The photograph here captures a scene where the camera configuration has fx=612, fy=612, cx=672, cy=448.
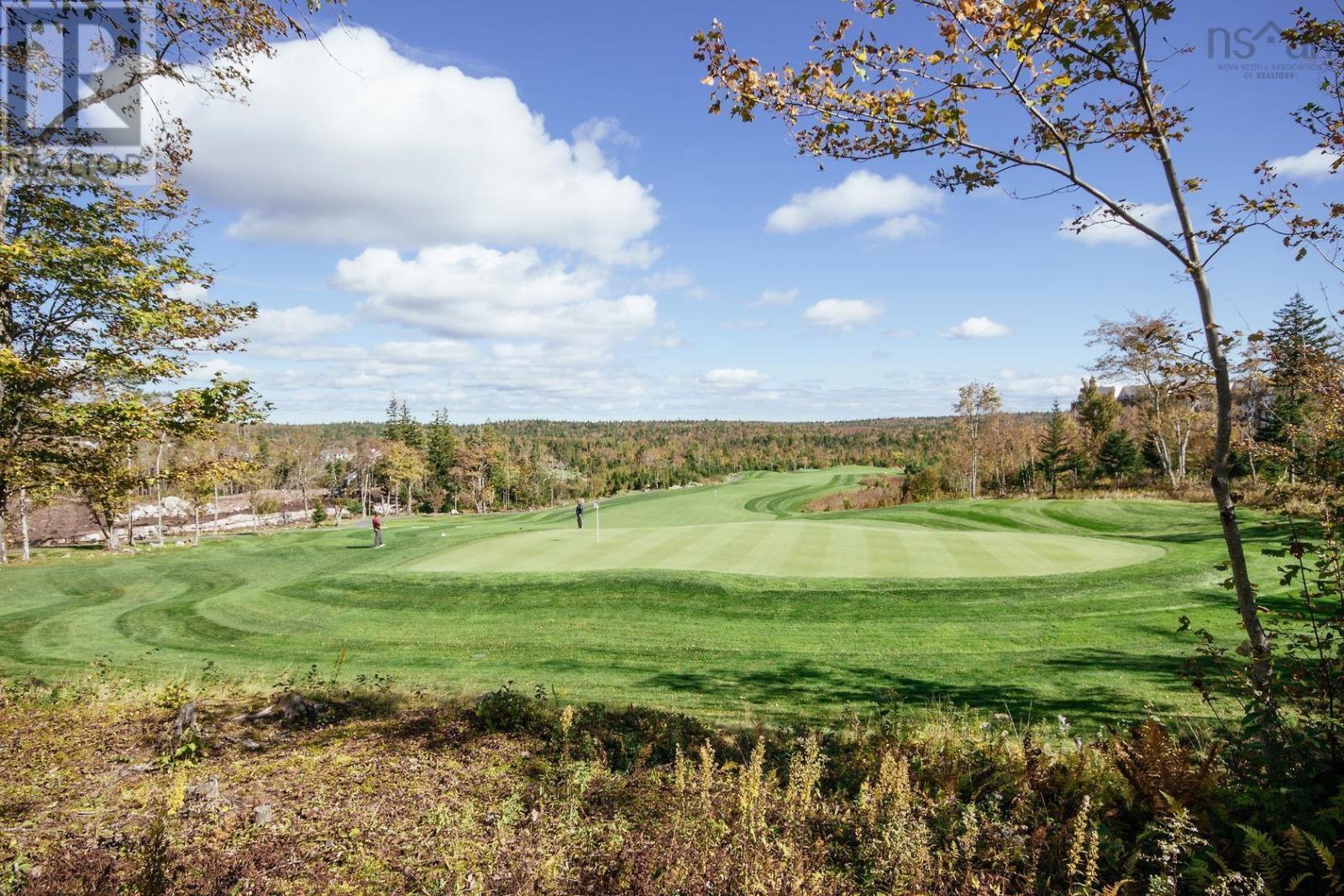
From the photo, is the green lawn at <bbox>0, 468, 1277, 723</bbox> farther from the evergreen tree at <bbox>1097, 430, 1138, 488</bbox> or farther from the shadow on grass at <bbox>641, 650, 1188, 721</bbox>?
the evergreen tree at <bbox>1097, 430, 1138, 488</bbox>

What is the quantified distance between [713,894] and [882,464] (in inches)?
4821

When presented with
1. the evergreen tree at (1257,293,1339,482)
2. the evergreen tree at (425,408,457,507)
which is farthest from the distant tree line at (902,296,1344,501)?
the evergreen tree at (425,408,457,507)

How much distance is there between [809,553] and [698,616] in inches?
234

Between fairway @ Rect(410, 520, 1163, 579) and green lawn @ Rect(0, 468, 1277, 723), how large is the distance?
12 centimetres

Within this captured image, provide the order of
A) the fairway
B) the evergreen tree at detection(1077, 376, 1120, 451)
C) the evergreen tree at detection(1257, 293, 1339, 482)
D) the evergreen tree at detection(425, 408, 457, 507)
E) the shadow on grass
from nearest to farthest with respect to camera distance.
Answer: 1. the evergreen tree at detection(1257, 293, 1339, 482)
2. the shadow on grass
3. the fairway
4. the evergreen tree at detection(1077, 376, 1120, 451)
5. the evergreen tree at detection(425, 408, 457, 507)

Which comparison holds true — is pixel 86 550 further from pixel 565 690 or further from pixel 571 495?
pixel 571 495

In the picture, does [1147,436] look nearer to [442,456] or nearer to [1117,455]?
[1117,455]

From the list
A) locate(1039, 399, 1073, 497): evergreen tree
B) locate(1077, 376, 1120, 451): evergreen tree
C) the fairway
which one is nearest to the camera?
the fairway

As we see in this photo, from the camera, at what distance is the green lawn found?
898 cm

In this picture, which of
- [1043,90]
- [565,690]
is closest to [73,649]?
[565,690]

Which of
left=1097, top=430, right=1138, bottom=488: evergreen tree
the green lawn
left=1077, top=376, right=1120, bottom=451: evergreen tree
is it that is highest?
left=1077, top=376, right=1120, bottom=451: evergreen tree

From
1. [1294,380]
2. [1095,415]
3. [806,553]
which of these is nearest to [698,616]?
[806,553]

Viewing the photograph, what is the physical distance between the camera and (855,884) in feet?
10.5

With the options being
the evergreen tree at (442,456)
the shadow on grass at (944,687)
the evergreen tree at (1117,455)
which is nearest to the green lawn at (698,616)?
the shadow on grass at (944,687)
